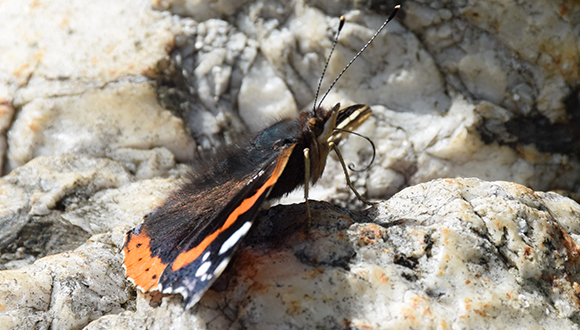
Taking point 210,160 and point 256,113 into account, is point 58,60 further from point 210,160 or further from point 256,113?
point 210,160

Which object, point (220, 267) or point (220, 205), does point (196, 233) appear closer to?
point (220, 205)

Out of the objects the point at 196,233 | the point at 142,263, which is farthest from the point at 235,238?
the point at 142,263

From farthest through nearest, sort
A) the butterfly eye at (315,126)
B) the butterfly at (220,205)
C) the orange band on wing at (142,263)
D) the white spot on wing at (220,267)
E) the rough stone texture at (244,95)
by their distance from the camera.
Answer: the rough stone texture at (244,95), the butterfly eye at (315,126), the orange band on wing at (142,263), the butterfly at (220,205), the white spot on wing at (220,267)

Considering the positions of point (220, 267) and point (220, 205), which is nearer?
point (220, 267)

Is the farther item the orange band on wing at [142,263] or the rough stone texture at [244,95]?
the rough stone texture at [244,95]

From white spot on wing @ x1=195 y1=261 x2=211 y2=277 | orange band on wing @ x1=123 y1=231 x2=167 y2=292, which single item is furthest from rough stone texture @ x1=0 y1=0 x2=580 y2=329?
white spot on wing @ x1=195 y1=261 x2=211 y2=277

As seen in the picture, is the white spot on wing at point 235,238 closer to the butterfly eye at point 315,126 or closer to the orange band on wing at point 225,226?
the orange band on wing at point 225,226

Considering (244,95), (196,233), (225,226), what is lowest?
(244,95)

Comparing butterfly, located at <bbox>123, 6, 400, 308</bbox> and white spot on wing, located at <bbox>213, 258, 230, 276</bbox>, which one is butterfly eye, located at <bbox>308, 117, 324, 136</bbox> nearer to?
butterfly, located at <bbox>123, 6, 400, 308</bbox>

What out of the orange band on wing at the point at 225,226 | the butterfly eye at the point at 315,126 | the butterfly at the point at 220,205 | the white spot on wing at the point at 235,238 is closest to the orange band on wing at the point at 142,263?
the butterfly at the point at 220,205
